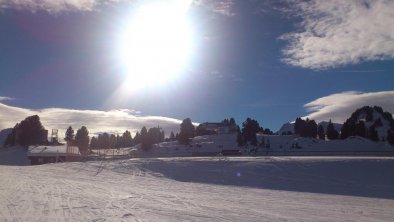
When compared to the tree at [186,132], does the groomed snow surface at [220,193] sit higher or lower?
lower

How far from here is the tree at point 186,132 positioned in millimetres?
159675

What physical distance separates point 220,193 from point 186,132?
134 m

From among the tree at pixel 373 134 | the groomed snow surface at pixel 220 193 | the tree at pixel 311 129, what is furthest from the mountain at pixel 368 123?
the groomed snow surface at pixel 220 193

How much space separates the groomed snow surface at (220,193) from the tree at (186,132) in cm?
10902

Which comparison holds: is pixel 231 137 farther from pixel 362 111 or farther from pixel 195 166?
pixel 195 166

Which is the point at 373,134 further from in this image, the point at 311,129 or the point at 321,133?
the point at 321,133

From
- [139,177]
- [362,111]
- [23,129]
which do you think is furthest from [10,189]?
[362,111]

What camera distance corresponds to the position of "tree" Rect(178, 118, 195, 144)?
159675 mm

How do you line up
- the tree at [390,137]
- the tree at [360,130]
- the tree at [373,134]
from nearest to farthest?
the tree at [390,137] < the tree at [373,134] < the tree at [360,130]

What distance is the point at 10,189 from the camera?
2580cm

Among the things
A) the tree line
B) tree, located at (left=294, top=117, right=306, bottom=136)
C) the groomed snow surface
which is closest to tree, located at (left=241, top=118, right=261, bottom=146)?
the tree line

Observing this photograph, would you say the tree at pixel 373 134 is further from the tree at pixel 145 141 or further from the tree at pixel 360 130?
the tree at pixel 145 141

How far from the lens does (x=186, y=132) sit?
162250 millimetres

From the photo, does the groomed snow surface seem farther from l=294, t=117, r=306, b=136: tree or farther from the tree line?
l=294, t=117, r=306, b=136: tree
